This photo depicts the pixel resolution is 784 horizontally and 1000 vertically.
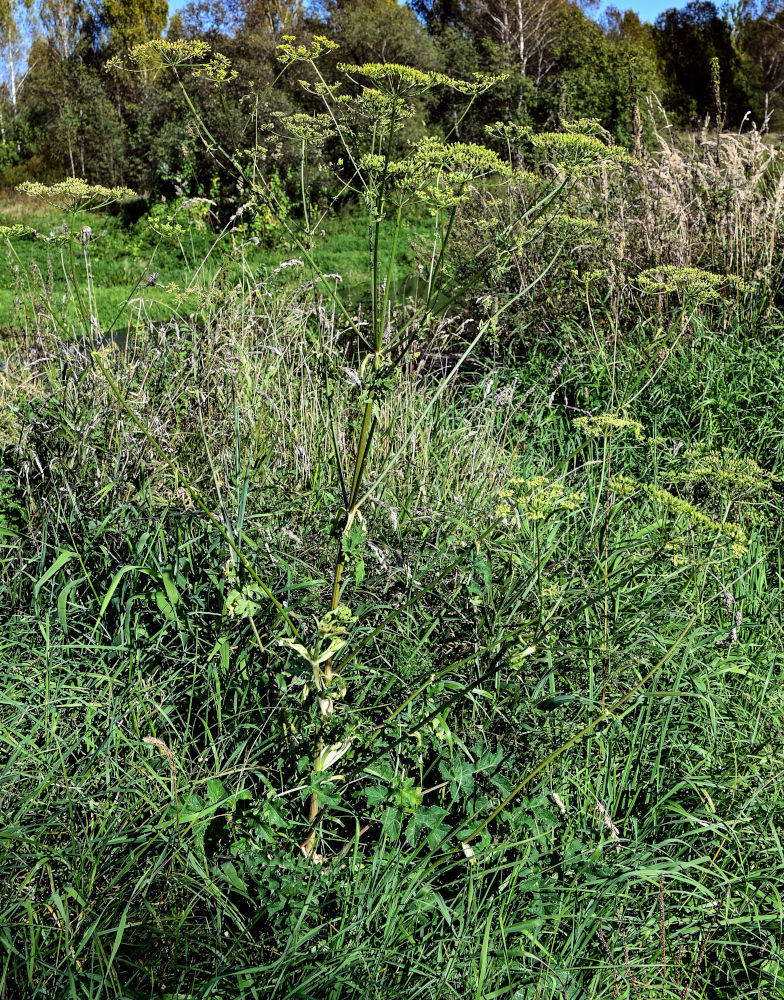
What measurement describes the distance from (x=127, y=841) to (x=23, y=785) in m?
0.47

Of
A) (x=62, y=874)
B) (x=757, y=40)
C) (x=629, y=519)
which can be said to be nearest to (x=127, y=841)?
(x=62, y=874)

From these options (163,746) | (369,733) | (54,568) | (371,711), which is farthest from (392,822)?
(54,568)

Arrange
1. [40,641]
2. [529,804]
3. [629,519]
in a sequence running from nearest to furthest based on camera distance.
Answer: [529,804] < [40,641] < [629,519]

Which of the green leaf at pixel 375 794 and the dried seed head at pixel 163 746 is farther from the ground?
the dried seed head at pixel 163 746

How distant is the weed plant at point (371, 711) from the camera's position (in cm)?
184

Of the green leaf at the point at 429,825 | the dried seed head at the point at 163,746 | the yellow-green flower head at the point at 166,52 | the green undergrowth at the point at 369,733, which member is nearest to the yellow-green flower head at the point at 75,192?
the yellow-green flower head at the point at 166,52

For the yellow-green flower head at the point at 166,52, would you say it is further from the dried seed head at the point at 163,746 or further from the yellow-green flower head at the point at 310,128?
the dried seed head at the point at 163,746

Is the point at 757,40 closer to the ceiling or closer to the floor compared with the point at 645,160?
closer to the ceiling

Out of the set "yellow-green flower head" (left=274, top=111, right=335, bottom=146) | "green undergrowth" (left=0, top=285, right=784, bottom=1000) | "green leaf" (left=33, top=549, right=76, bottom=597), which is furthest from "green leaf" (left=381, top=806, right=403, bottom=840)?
"yellow-green flower head" (left=274, top=111, right=335, bottom=146)

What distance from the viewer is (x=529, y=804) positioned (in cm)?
200

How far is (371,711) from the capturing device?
7.75 feet

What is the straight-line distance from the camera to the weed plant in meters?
1.84

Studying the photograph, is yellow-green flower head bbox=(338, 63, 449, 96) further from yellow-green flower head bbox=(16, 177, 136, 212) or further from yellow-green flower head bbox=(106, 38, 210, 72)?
yellow-green flower head bbox=(16, 177, 136, 212)

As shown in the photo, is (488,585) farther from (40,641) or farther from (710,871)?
(40,641)
